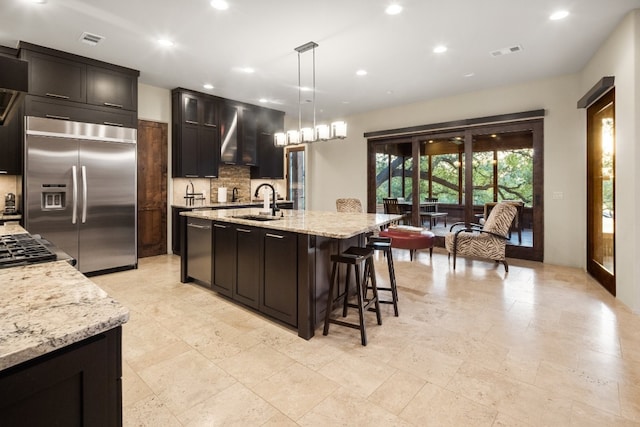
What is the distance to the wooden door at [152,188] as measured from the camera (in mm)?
5621

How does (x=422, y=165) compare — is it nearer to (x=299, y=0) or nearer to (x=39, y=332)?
(x=299, y=0)

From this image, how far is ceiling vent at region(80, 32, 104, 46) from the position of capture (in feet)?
12.4

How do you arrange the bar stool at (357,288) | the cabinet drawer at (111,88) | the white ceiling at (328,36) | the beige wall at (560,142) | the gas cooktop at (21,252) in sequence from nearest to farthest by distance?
the gas cooktop at (21,252) → the bar stool at (357,288) → the white ceiling at (328,36) → the beige wall at (560,142) → the cabinet drawer at (111,88)

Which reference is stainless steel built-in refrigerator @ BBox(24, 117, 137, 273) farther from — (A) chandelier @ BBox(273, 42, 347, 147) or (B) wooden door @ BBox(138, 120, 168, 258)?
(A) chandelier @ BBox(273, 42, 347, 147)

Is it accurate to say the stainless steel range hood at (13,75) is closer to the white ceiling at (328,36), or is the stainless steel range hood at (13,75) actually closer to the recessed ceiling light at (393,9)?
the white ceiling at (328,36)

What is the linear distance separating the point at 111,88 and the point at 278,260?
12.5 ft

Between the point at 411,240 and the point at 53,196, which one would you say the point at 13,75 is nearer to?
the point at 53,196

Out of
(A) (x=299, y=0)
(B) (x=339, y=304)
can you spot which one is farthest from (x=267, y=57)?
(B) (x=339, y=304)

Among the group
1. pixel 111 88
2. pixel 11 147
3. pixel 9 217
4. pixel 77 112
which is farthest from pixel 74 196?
pixel 111 88

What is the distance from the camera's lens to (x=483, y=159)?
6160mm

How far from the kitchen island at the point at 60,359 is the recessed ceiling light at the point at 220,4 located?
306 cm

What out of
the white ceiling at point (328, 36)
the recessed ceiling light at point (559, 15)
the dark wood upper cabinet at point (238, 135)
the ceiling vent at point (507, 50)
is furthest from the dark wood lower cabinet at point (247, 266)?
the ceiling vent at point (507, 50)

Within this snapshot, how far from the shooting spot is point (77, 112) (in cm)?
436

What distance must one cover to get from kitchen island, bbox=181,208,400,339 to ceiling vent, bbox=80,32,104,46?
2.36 metres
